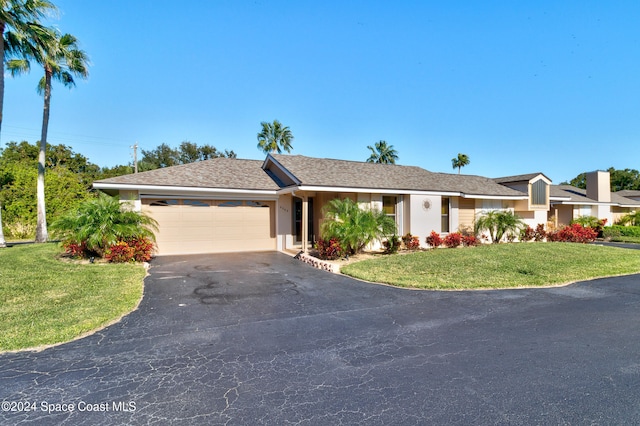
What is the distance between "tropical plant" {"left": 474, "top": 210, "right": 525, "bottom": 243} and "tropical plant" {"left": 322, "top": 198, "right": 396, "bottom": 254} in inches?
262

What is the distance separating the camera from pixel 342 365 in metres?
3.84

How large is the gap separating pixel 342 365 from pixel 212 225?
38.3 ft

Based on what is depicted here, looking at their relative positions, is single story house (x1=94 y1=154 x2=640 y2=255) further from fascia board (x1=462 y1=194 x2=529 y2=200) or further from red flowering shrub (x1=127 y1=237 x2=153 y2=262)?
red flowering shrub (x1=127 y1=237 x2=153 y2=262)

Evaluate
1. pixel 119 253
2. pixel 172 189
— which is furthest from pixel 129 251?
pixel 172 189

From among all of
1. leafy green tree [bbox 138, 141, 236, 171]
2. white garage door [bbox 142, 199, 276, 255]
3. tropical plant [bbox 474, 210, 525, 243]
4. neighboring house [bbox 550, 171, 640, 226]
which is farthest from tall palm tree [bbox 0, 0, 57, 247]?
neighboring house [bbox 550, 171, 640, 226]

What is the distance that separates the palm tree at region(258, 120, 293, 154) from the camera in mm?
37781

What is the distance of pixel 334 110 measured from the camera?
21672 mm

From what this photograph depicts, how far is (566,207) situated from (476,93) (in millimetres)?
15206

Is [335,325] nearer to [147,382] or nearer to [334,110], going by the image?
[147,382]

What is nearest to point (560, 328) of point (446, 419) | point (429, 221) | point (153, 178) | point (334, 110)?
→ point (446, 419)

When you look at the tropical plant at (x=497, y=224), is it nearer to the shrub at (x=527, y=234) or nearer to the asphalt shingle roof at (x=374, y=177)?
the shrub at (x=527, y=234)

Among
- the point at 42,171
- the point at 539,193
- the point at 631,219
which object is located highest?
the point at 42,171

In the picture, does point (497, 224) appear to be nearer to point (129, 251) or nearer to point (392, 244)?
point (392, 244)

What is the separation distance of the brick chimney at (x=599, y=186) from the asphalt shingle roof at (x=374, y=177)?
12.4m
